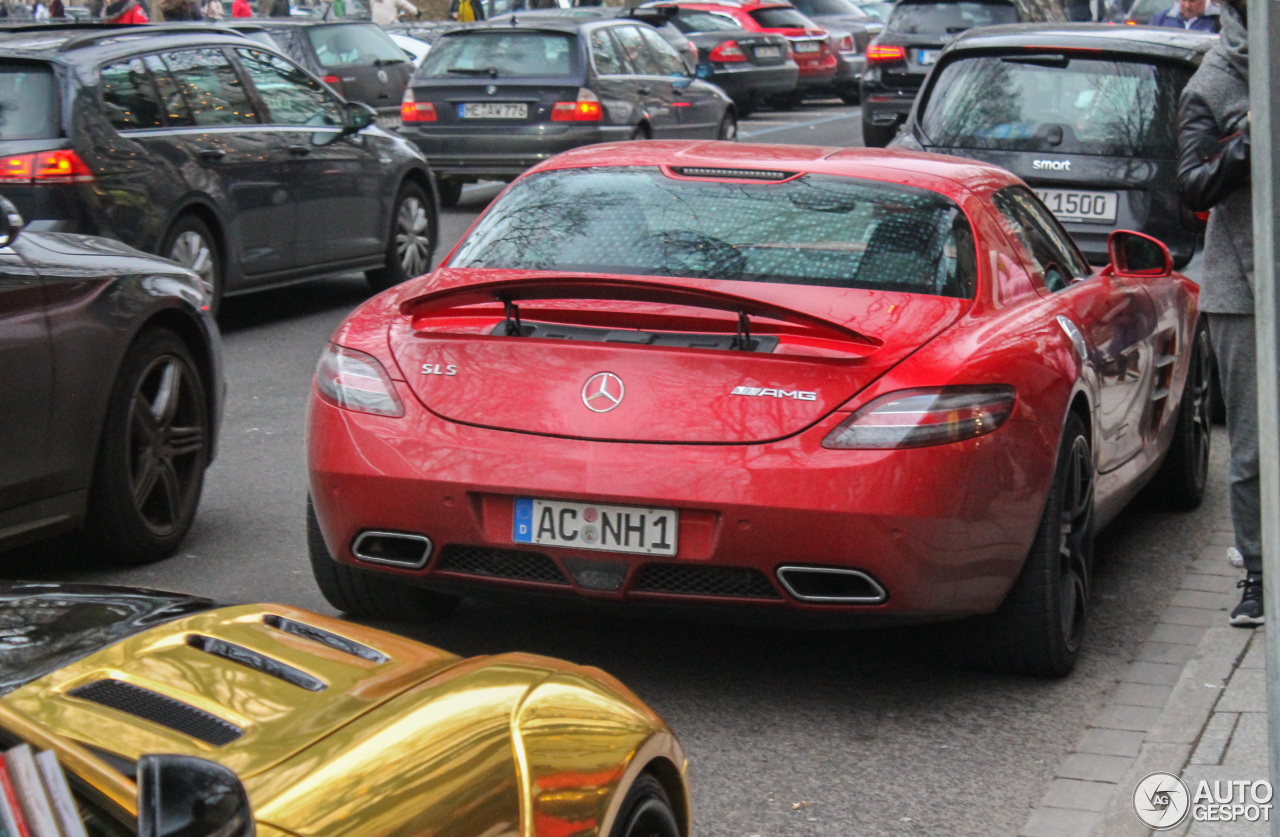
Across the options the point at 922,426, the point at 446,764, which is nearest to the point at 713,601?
the point at 922,426

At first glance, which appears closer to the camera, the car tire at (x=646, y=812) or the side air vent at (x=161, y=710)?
the side air vent at (x=161, y=710)

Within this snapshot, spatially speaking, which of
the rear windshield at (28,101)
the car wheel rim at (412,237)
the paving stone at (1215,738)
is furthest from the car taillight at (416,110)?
the paving stone at (1215,738)

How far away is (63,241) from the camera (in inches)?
229

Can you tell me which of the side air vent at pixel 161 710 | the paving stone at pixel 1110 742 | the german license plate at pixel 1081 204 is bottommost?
the paving stone at pixel 1110 742

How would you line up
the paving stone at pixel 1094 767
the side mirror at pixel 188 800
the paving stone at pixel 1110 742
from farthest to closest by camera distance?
the paving stone at pixel 1110 742 < the paving stone at pixel 1094 767 < the side mirror at pixel 188 800

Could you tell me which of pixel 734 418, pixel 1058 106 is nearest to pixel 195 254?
pixel 1058 106

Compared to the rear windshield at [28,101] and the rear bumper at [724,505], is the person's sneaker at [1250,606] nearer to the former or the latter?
the rear bumper at [724,505]

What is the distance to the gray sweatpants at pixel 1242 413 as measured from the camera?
533 centimetres

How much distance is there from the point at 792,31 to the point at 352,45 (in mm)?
11118

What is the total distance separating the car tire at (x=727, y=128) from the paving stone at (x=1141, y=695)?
14.6m

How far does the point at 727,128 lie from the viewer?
19.6 m

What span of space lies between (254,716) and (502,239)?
3204mm

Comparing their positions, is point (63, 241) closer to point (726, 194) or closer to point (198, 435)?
point (198, 435)

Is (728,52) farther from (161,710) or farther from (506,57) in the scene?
(161,710)
